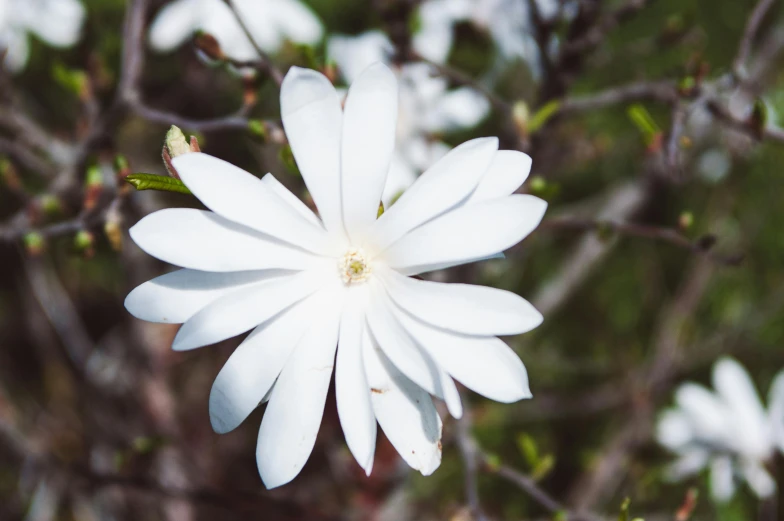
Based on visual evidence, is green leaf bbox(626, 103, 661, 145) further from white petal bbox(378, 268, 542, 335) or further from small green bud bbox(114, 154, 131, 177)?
small green bud bbox(114, 154, 131, 177)

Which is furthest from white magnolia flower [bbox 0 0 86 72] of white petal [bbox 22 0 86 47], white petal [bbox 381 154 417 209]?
white petal [bbox 381 154 417 209]

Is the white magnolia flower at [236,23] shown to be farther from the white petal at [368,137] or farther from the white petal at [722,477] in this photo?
the white petal at [722,477]

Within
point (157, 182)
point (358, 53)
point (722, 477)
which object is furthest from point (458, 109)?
point (722, 477)

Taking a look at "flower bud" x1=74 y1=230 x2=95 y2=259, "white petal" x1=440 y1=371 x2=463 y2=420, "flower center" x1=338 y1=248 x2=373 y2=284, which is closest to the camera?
"white petal" x1=440 y1=371 x2=463 y2=420

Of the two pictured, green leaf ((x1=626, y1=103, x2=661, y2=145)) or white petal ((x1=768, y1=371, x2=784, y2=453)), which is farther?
white petal ((x1=768, y1=371, x2=784, y2=453))

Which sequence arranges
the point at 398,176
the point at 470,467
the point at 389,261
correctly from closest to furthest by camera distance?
the point at 389,261
the point at 470,467
the point at 398,176

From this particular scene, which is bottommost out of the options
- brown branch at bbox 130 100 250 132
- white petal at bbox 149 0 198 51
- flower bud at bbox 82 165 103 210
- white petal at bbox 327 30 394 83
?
flower bud at bbox 82 165 103 210

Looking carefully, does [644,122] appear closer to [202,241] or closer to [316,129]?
[316,129]
